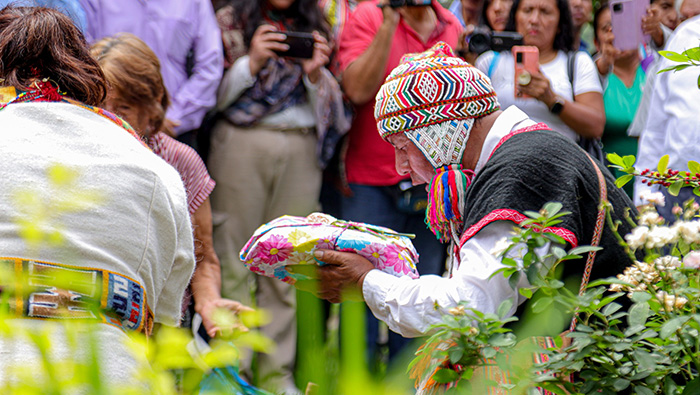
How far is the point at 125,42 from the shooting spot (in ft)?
11.7

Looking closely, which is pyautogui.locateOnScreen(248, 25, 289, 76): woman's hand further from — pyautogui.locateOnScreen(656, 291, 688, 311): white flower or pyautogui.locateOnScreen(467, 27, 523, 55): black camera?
pyautogui.locateOnScreen(656, 291, 688, 311): white flower

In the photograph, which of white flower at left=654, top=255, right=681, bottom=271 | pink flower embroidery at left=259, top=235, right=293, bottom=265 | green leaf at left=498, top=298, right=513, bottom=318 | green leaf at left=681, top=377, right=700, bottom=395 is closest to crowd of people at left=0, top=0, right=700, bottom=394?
pink flower embroidery at left=259, top=235, right=293, bottom=265

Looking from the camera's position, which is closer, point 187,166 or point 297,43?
point 187,166

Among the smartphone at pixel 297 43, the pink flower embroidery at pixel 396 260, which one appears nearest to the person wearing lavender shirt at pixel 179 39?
the smartphone at pixel 297 43

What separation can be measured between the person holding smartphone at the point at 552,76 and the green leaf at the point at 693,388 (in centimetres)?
301

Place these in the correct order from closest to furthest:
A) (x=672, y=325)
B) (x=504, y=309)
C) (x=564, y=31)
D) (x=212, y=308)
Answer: (x=672, y=325)
(x=504, y=309)
(x=212, y=308)
(x=564, y=31)

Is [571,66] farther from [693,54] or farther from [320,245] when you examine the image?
[693,54]

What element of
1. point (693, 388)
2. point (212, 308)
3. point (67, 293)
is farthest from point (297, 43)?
point (693, 388)

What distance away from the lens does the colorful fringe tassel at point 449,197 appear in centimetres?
263

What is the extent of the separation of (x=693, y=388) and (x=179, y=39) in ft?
11.9

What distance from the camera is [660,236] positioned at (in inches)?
61.1

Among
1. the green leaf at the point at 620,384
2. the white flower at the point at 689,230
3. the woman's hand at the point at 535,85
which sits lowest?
A: the woman's hand at the point at 535,85

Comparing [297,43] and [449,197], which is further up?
Answer: [449,197]

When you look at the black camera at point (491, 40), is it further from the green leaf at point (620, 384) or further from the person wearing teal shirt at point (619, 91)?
the green leaf at point (620, 384)
